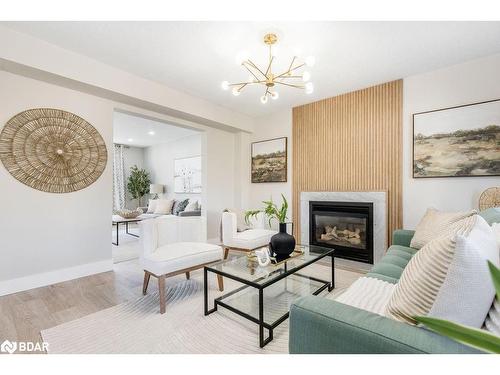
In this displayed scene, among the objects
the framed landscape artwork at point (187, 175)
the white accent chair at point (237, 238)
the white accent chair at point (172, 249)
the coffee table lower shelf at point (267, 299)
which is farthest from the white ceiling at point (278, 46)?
the framed landscape artwork at point (187, 175)

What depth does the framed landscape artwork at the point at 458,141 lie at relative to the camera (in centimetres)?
266

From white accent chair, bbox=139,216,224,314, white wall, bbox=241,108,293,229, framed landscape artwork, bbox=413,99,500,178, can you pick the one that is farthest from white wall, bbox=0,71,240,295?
framed landscape artwork, bbox=413,99,500,178

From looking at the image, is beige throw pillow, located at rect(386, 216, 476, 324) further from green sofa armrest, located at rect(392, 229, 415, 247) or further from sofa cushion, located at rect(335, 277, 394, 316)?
green sofa armrest, located at rect(392, 229, 415, 247)

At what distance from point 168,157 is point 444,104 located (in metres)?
6.89

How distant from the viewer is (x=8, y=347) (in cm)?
161

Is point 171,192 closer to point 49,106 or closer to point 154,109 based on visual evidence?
point 154,109

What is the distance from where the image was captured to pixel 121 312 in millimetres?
2084

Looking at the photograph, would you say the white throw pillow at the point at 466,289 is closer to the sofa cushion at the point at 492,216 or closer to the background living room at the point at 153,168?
the sofa cushion at the point at 492,216

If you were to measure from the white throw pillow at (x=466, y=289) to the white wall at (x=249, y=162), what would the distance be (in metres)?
3.47

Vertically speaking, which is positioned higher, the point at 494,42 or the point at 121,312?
the point at 494,42

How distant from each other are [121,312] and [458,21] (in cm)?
386

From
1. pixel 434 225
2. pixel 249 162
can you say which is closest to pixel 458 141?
pixel 434 225

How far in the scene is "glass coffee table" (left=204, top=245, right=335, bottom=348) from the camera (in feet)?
5.79
